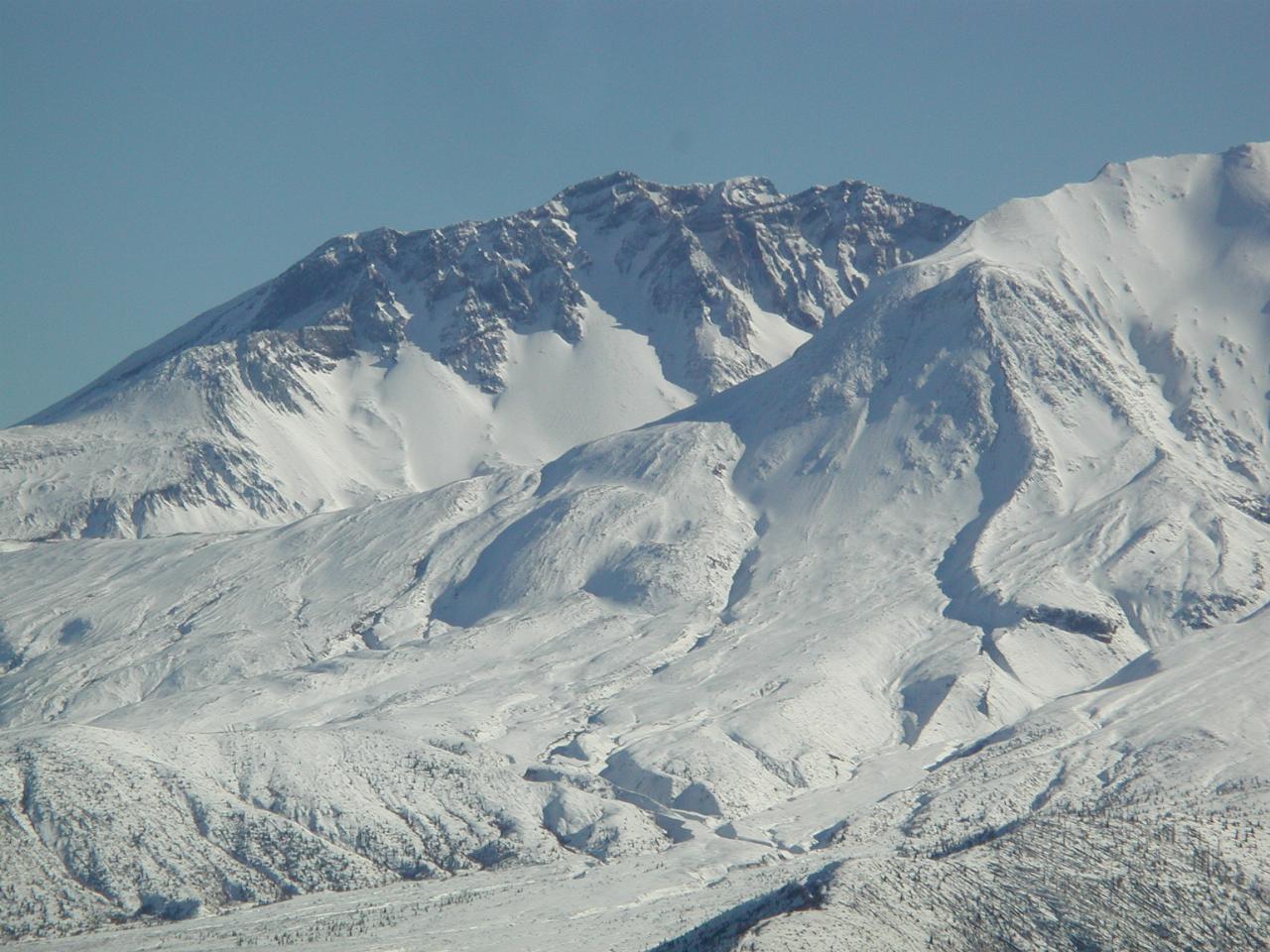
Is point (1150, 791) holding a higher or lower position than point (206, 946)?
lower

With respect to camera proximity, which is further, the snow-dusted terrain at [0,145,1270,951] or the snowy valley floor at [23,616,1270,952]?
the snow-dusted terrain at [0,145,1270,951]

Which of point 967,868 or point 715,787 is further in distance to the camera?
point 715,787

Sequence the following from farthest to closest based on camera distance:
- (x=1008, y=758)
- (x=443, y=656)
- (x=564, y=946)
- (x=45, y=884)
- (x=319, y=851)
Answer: (x=443, y=656), (x=1008, y=758), (x=319, y=851), (x=45, y=884), (x=564, y=946)

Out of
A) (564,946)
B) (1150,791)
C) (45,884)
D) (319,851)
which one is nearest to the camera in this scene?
(564,946)

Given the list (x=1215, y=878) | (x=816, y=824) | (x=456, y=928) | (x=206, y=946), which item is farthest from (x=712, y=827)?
(x=1215, y=878)

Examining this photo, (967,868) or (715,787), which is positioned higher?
(967,868)

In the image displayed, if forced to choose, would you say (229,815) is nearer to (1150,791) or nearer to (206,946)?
(206,946)

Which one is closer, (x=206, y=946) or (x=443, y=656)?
(x=206, y=946)

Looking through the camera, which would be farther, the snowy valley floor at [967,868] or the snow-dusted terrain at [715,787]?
the snow-dusted terrain at [715,787]

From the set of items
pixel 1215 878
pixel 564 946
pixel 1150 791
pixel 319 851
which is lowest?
pixel 1150 791
